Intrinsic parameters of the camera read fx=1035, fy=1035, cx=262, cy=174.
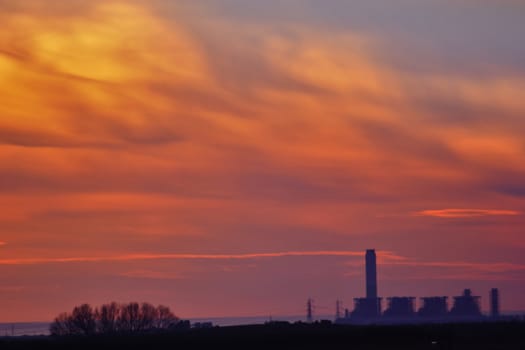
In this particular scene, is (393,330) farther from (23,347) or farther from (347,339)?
(23,347)

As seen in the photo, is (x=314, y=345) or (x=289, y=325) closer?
(x=314, y=345)

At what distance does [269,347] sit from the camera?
4419 inches

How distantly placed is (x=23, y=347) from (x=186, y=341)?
2053 centimetres

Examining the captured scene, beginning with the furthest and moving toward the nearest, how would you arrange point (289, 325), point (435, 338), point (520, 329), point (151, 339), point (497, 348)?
point (289, 325)
point (520, 329)
point (151, 339)
point (435, 338)
point (497, 348)

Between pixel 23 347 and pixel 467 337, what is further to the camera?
pixel 467 337

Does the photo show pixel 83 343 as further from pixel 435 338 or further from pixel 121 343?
pixel 435 338

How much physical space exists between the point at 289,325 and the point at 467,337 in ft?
121

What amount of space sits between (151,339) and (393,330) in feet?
103

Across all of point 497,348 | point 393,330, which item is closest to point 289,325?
point 393,330

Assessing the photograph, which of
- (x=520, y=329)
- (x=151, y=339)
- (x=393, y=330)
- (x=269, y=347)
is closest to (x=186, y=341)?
(x=151, y=339)

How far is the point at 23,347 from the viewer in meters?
111

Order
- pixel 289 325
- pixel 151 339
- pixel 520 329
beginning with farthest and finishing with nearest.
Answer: pixel 289 325
pixel 520 329
pixel 151 339

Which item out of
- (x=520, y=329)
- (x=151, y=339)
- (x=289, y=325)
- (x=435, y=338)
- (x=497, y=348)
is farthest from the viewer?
(x=289, y=325)

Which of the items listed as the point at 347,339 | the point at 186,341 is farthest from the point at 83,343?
the point at 347,339
